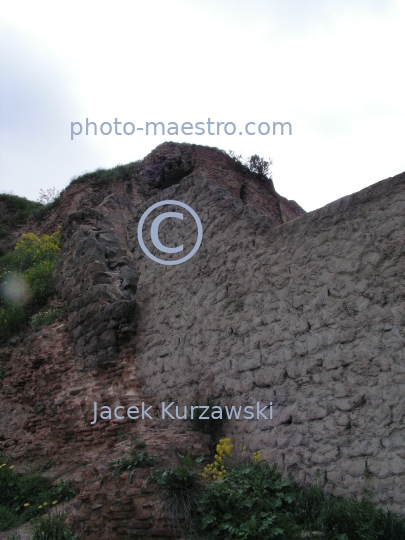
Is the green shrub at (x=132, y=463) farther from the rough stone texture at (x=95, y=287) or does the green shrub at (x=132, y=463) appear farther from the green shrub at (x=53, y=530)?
the rough stone texture at (x=95, y=287)

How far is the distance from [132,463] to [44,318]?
4430 mm

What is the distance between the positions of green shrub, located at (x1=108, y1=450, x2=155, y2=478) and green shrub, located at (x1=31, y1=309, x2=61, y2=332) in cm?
415

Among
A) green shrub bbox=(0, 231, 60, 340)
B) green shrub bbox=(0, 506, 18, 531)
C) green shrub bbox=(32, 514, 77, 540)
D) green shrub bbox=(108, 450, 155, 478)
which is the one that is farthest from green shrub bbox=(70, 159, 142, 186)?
green shrub bbox=(32, 514, 77, 540)

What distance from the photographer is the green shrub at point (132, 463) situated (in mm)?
5012

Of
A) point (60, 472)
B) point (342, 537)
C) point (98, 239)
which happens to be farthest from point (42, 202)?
point (342, 537)

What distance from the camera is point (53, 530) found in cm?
476

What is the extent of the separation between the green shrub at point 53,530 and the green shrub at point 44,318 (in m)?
4.29

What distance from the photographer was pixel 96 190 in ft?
55.4

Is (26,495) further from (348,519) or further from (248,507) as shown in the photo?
(348,519)

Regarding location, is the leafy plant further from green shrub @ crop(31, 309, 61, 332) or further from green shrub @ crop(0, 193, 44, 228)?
green shrub @ crop(0, 193, 44, 228)

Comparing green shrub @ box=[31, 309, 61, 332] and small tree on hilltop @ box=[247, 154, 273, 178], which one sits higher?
small tree on hilltop @ box=[247, 154, 273, 178]

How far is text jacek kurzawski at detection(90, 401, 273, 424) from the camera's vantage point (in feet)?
17.9

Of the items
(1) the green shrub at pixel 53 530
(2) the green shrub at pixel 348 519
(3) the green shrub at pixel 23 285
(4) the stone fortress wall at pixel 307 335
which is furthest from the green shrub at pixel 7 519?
(3) the green shrub at pixel 23 285

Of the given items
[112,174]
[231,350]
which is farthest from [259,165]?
[231,350]
